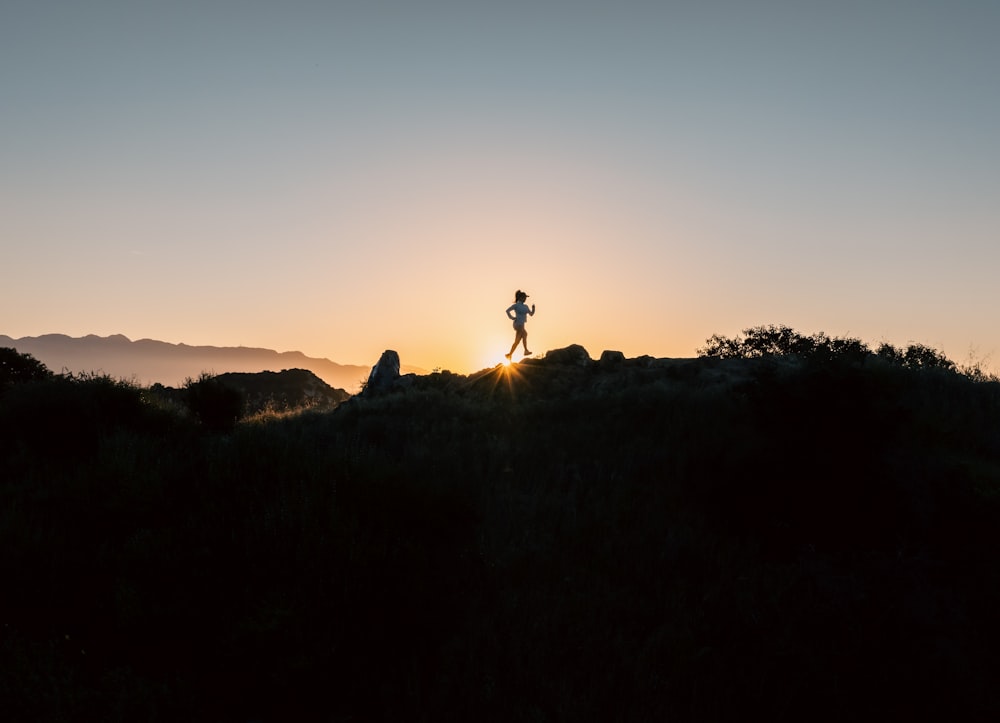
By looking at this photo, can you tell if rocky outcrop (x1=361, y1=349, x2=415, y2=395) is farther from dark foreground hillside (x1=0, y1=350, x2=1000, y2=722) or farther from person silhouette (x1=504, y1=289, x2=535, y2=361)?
dark foreground hillside (x1=0, y1=350, x2=1000, y2=722)

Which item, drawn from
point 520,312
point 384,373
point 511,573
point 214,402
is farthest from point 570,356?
point 511,573

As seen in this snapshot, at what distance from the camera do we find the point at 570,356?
1862 centimetres

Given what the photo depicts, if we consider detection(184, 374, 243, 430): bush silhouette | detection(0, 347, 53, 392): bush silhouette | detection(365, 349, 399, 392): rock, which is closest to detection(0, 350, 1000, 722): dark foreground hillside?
detection(184, 374, 243, 430): bush silhouette

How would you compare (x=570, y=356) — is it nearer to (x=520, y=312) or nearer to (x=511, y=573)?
(x=520, y=312)

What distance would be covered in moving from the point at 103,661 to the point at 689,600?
5.37 metres

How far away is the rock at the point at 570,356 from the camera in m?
18.4

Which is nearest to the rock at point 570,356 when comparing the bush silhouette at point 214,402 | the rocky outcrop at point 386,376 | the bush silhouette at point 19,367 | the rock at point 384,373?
the rocky outcrop at point 386,376

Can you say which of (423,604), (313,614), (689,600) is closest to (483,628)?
(423,604)

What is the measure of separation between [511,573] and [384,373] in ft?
51.2

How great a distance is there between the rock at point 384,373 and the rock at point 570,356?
5508 mm

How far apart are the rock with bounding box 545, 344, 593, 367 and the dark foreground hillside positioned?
7.91m

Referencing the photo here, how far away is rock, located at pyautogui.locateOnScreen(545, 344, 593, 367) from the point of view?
18.4m

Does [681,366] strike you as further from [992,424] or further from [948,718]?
[948,718]

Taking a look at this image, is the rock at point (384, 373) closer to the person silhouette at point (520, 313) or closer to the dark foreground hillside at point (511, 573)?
the person silhouette at point (520, 313)
